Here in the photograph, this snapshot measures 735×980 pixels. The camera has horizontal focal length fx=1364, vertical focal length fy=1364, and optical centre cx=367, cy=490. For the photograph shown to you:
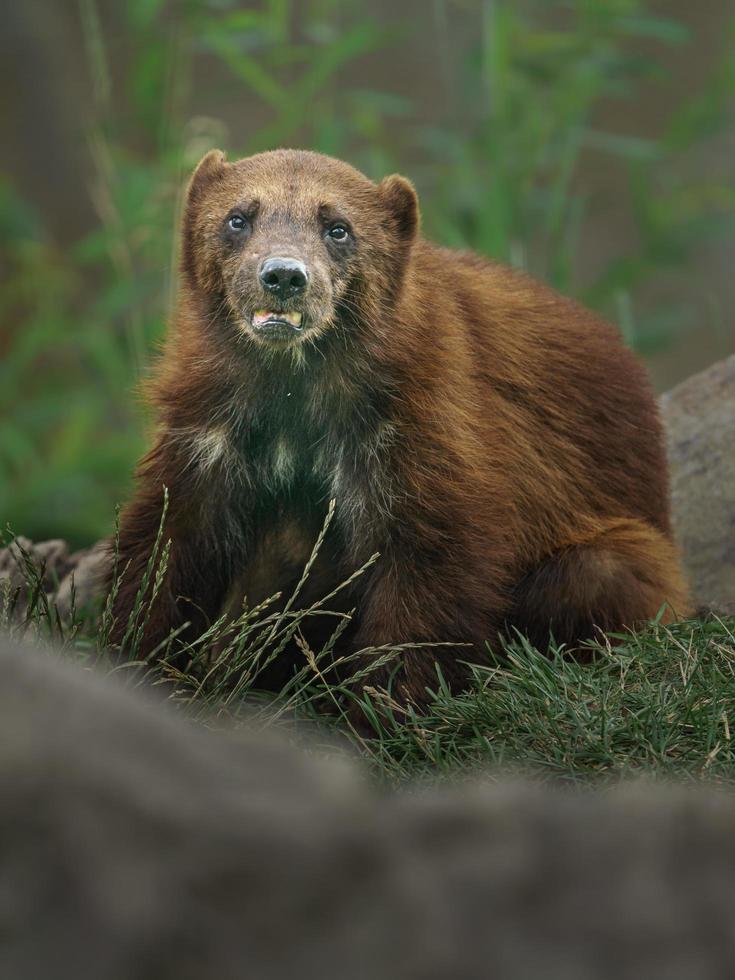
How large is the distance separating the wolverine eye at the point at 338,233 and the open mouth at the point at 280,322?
0.30 meters

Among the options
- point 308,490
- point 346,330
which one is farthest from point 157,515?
point 346,330

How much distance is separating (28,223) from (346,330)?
469 centimetres

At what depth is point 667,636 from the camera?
10.5 ft

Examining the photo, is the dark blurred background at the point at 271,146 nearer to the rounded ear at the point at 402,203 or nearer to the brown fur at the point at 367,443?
the brown fur at the point at 367,443

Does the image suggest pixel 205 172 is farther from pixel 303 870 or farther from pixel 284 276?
pixel 303 870

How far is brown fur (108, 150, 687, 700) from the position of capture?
3.27 m

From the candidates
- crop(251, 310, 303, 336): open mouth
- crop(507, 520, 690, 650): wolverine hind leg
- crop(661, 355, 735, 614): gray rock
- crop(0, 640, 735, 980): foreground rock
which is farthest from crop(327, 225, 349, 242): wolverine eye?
crop(0, 640, 735, 980): foreground rock

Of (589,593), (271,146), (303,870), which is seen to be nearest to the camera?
(303,870)

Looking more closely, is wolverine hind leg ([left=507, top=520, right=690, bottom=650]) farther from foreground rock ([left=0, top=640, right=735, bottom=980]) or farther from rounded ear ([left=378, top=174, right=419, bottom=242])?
foreground rock ([left=0, top=640, right=735, bottom=980])

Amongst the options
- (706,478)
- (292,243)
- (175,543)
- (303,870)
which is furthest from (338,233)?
(303,870)

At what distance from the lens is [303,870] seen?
116 centimetres

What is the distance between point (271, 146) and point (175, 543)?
2.34 meters

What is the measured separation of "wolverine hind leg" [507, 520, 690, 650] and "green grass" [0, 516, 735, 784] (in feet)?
0.71

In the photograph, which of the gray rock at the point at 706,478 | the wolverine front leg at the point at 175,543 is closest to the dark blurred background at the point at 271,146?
the gray rock at the point at 706,478
